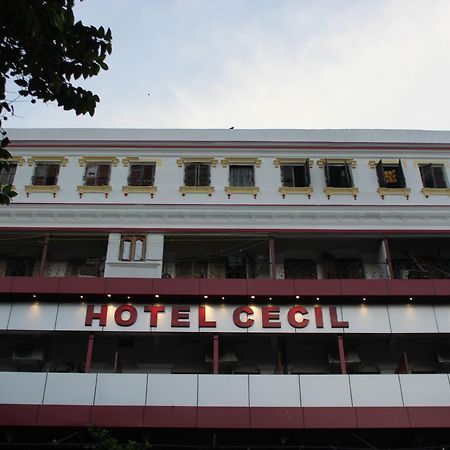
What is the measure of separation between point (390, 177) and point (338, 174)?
2012 millimetres

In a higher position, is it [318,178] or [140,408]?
[318,178]

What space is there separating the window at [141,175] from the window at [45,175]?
2.89 meters

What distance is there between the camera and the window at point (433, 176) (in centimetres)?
2291

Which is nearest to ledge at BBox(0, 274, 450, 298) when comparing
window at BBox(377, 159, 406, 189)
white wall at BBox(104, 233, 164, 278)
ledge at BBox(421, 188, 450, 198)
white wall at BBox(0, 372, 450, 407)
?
white wall at BBox(104, 233, 164, 278)

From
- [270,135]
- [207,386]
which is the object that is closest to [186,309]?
[207,386]

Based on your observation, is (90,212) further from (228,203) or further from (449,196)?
(449,196)

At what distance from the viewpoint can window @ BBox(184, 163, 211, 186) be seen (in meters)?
22.8

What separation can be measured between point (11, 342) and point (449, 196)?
16.8 metres

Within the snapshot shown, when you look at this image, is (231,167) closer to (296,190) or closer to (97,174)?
(296,190)

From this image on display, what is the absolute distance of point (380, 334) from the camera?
720 inches

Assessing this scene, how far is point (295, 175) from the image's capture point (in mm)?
23031

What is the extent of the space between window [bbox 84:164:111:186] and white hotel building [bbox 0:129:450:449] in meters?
0.09

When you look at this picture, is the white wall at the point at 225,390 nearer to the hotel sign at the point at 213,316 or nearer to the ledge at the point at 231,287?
the hotel sign at the point at 213,316

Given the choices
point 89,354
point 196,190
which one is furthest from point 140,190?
point 89,354
